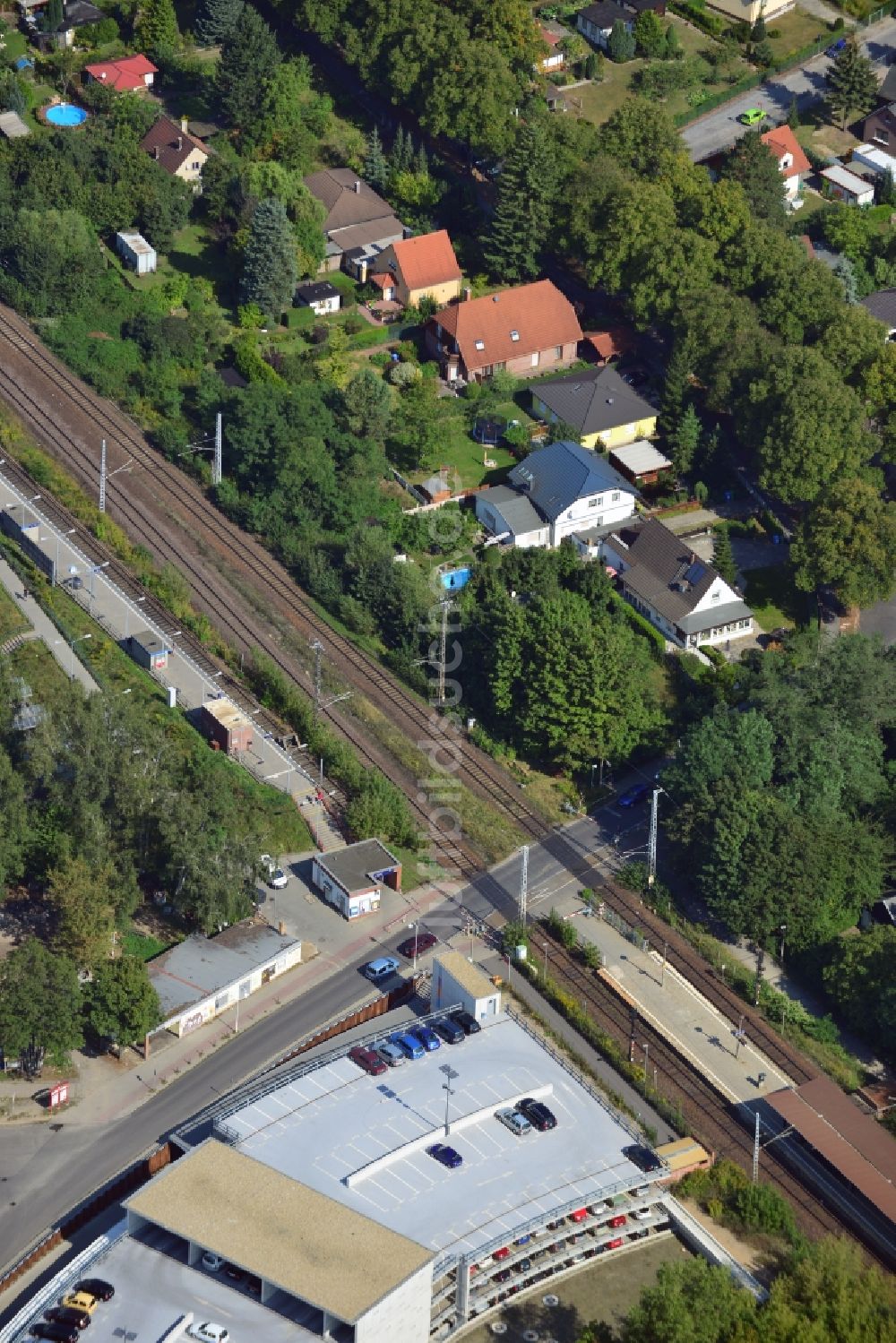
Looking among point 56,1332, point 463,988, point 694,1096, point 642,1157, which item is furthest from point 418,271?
point 56,1332

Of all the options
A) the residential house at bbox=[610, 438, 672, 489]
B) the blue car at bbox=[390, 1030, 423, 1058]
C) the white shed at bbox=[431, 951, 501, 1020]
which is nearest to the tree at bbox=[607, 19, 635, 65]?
the residential house at bbox=[610, 438, 672, 489]

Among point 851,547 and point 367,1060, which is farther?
point 851,547

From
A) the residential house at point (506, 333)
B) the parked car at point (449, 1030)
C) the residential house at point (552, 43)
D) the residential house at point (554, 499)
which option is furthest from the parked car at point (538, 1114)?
the residential house at point (552, 43)

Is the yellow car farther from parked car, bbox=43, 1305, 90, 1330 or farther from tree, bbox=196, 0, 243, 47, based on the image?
tree, bbox=196, 0, 243, 47

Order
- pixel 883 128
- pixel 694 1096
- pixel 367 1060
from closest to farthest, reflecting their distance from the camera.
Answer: pixel 367 1060 → pixel 694 1096 → pixel 883 128

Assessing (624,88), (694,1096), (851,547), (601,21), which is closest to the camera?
(694,1096)

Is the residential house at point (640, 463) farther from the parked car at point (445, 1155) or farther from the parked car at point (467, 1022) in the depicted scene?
the parked car at point (445, 1155)

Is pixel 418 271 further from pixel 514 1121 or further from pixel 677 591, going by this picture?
pixel 514 1121
